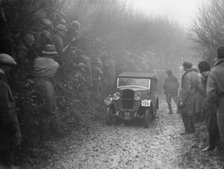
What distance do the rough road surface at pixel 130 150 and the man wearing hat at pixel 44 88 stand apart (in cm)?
75

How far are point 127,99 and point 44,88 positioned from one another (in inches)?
186

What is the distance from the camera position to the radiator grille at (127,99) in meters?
11.7

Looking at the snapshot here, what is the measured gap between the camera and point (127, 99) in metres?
11.7

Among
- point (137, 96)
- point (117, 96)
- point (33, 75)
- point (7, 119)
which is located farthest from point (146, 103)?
point (7, 119)

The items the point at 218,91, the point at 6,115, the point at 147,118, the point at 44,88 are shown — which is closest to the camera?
the point at 6,115

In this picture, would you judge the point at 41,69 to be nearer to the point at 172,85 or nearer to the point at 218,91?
the point at 218,91

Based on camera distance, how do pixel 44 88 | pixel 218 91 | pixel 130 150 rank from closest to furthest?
pixel 218 91 < pixel 44 88 < pixel 130 150

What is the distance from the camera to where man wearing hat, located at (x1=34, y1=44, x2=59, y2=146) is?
7449 millimetres

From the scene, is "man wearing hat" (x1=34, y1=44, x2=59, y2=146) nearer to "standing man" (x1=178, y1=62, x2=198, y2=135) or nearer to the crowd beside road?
the crowd beside road

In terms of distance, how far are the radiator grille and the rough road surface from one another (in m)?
0.84

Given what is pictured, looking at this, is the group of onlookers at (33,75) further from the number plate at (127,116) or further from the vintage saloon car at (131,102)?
the number plate at (127,116)

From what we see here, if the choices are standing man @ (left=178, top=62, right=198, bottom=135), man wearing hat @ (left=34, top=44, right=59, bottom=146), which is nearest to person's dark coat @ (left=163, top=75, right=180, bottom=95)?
standing man @ (left=178, top=62, right=198, bottom=135)

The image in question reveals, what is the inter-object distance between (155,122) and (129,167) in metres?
5.80

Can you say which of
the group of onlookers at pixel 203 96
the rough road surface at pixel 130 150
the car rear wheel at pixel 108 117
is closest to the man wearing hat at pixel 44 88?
the rough road surface at pixel 130 150
